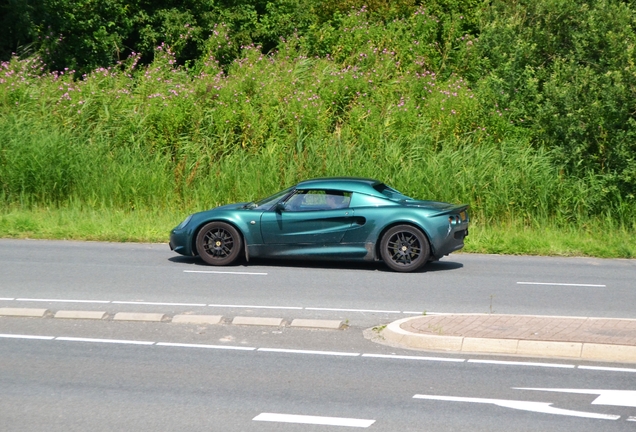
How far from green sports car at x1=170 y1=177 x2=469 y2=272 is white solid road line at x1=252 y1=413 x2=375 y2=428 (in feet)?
24.0

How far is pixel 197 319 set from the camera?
10.1 meters

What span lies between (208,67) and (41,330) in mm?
19445

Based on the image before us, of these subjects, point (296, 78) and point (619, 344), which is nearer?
point (619, 344)

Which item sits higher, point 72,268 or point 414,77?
point 414,77

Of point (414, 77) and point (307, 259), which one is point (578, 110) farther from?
point (307, 259)

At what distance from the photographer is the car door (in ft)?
46.8

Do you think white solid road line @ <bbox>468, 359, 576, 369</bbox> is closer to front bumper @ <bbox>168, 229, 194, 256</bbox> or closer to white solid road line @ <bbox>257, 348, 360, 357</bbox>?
white solid road line @ <bbox>257, 348, 360, 357</bbox>

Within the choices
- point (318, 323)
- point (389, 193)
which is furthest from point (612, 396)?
point (389, 193)

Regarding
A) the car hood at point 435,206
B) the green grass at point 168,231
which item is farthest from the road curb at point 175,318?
the green grass at point 168,231

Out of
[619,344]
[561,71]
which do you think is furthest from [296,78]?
[619,344]

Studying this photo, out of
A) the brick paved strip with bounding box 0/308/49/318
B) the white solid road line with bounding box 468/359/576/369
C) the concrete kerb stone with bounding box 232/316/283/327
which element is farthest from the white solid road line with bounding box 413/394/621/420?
the brick paved strip with bounding box 0/308/49/318

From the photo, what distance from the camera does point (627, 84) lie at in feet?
68.0

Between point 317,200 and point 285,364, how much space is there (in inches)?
252

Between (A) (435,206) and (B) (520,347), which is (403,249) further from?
(B) (520,347)
